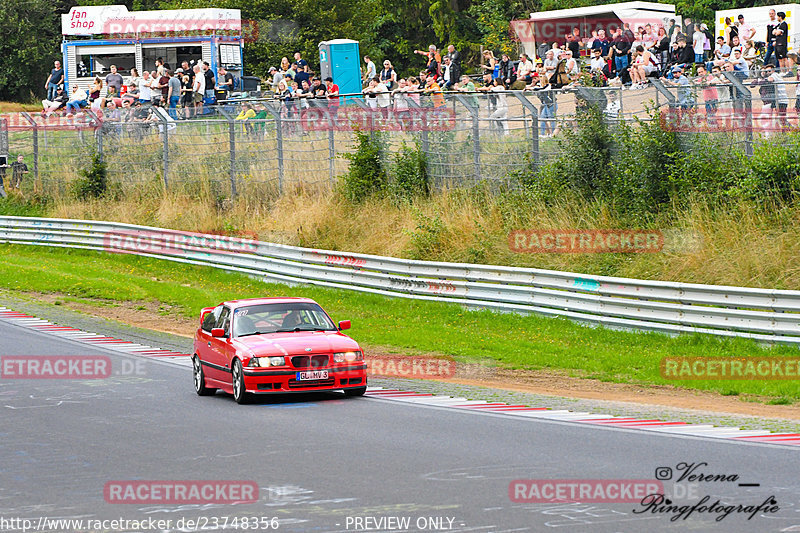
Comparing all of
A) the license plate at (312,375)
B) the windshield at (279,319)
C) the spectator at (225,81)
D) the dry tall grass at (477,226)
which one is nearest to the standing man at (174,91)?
the spectator at (225,81)

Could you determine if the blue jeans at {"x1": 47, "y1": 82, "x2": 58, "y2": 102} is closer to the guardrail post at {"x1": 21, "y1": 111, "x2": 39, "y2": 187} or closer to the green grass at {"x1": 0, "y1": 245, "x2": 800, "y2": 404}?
the guardrail post at {"x1": 21, "y1": 111, "x2": 39, "y2": 187}

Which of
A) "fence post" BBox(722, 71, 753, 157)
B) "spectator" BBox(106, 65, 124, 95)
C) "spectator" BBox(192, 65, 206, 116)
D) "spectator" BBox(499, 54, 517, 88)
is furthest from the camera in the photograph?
Answer: "spectator" BBox(106, 65, 124, 95)

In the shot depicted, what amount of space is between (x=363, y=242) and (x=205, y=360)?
12.6m

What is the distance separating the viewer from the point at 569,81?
28094 millimetres

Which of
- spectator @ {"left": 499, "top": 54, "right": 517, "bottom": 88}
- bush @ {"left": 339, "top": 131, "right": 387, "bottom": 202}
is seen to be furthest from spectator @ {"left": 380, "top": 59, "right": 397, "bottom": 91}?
spectator @ {"left": 499, "top": 54, "right": 517, "bottom": 88}

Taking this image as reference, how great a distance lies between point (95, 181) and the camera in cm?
3678

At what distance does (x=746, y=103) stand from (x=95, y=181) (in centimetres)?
2272

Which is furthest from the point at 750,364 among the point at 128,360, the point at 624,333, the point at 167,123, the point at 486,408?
the point at 167,123

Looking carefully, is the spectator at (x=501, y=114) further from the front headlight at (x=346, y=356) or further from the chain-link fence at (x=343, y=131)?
the front headlight at (x=346, y=356)

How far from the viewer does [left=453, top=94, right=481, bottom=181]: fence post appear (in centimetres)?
2511

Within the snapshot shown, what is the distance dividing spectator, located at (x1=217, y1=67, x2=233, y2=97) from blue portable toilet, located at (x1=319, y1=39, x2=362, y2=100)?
329 centimetres

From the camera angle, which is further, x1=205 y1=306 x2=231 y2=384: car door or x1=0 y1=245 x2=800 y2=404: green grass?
x1=0 y1=245 x2=800 y2=404: green grass

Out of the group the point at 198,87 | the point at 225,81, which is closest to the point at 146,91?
the point at 198,87

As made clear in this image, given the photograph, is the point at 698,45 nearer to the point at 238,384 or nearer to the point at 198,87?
the point at 198,87
